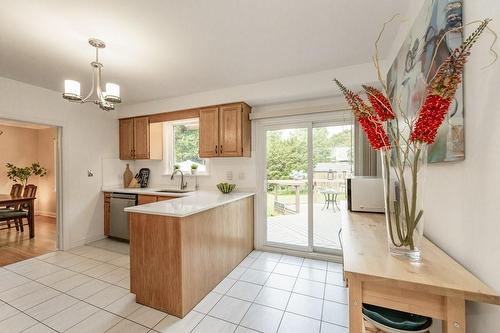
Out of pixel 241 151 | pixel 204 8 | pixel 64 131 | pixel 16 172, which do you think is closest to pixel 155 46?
pixel 204 8

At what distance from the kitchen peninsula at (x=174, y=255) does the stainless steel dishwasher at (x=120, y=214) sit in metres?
1.77

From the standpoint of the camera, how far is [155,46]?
6.79 feet

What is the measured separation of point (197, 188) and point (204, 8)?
2.74 m

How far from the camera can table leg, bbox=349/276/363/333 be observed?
0.85 meters

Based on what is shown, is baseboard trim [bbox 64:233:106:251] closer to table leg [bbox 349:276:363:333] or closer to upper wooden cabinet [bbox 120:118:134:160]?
upper wooden cabinet [bbox 120:118:134:160]

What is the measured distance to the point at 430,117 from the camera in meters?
0.79

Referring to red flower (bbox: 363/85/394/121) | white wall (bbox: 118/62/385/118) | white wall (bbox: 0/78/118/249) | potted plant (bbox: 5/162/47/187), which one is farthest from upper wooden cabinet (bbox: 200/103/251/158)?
potted plant (bbox: 5/162/47/187)

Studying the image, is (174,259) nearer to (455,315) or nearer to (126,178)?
(455,315)

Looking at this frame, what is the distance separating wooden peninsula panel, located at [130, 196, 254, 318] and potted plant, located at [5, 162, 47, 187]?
490 centimetres

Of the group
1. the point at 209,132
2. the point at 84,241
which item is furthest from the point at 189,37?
the point at 84,241

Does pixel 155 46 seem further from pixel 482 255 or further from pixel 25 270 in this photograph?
pixel 25 270

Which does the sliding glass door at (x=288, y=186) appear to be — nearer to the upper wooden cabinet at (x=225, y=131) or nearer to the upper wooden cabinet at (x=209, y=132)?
the upper wooden cabinet at (x=225, y=131)

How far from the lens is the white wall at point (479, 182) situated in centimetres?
74

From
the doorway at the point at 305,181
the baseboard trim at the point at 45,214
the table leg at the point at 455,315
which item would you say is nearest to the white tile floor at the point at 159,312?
the doorway at the point at 305,181
